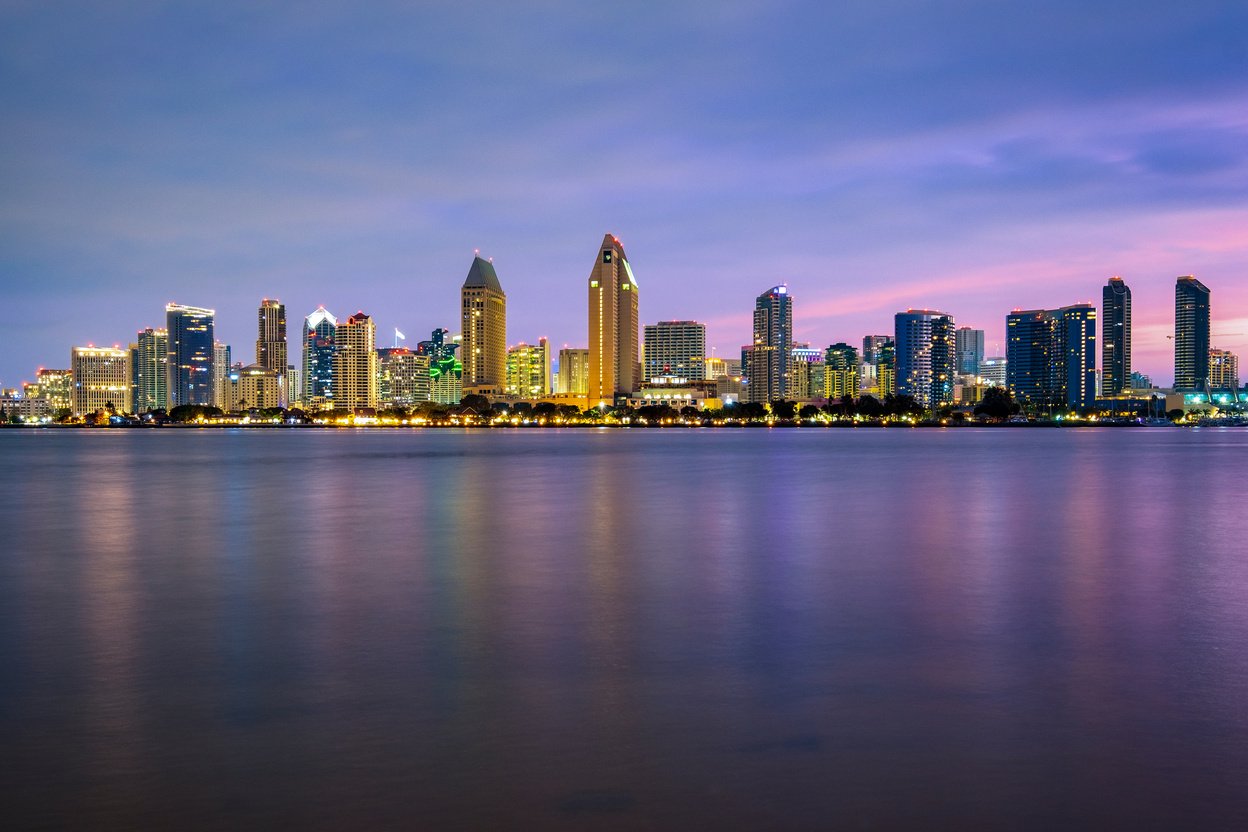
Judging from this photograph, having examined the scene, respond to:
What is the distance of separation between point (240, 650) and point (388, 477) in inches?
1731

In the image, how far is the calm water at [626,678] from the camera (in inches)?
310

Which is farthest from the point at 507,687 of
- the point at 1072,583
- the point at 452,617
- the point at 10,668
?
the point at 1072,583

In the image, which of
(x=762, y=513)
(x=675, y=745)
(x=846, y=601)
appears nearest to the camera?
(x=675, y=745)

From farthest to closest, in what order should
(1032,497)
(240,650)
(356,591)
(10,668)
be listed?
(1032,497)
(356,591)
(240,650)
(10,668)

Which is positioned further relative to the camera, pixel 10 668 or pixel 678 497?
pixel 678 497

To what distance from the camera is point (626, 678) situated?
11.5 metres

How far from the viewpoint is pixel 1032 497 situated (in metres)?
Result: 41.0

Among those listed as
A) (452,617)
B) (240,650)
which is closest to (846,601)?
(452,617)

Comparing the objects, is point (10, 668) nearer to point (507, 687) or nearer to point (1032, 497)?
point (507, 687)

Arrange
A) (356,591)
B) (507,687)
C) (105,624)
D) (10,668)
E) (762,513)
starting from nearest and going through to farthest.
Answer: (507,687) → (10,668) → (105,624) → (356,591) → (762,513)

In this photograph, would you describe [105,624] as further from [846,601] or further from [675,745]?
[846,601]

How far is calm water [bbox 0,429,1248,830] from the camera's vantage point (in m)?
7.87

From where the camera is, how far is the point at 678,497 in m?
41.4

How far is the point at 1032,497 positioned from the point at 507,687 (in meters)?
35.6
